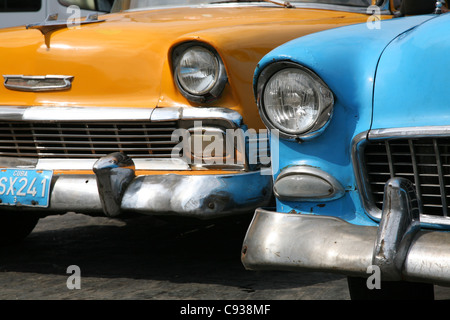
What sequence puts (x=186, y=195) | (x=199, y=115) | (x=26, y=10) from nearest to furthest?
(x=186, y=195)
(x=199, y=115)
(x=26, y=10)

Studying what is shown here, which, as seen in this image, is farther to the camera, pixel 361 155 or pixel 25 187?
pixel 25 187

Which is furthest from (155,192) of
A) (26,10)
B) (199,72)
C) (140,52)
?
(26,10)

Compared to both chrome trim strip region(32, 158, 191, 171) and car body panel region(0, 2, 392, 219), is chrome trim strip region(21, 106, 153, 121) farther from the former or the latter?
chrome trim strip region(32, 158, 191, 171)

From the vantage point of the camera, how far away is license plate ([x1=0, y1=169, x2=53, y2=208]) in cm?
325

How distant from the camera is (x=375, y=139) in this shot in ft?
7.13

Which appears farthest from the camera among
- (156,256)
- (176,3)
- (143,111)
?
(176,3)

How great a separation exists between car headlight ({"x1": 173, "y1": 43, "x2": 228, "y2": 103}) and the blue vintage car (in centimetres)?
71

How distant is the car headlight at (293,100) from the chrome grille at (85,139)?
34.4 inches

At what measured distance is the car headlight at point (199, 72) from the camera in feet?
10.2

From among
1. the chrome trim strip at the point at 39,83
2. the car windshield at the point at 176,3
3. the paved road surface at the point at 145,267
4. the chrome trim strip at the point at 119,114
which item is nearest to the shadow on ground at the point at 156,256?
the paved road surface at the point at 145,267

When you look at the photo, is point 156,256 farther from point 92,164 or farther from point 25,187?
point 25,187

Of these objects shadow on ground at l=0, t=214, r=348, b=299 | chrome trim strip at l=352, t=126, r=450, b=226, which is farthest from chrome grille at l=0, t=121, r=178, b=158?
chrome trim strip at l=352, t=126, r=450, b=226

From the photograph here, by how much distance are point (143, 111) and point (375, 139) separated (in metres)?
1.30

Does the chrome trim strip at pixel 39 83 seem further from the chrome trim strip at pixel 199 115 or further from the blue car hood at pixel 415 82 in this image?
the blue car hood at pixel 415 82
